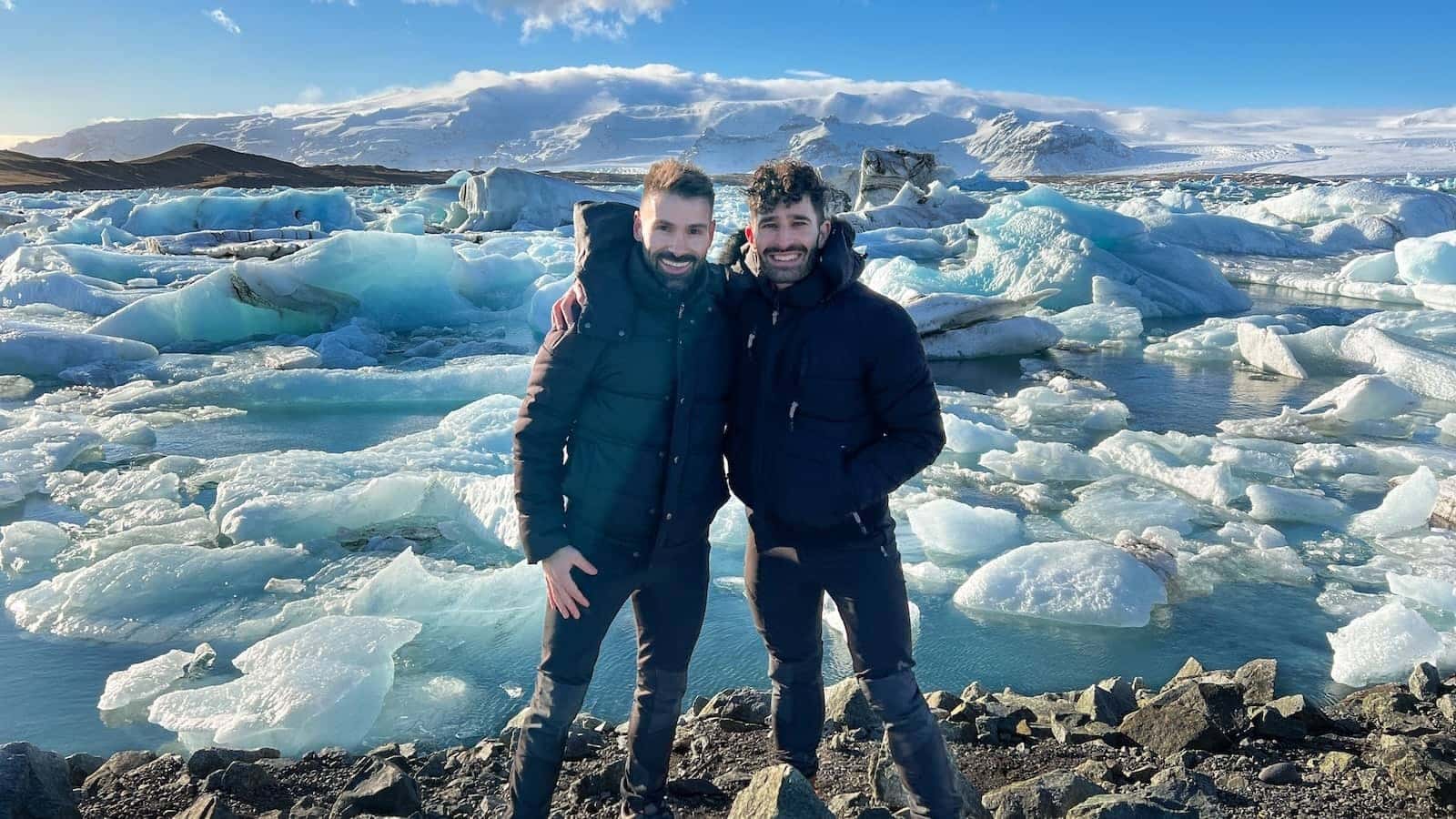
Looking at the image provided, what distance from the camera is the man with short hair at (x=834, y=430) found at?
173 centimetres

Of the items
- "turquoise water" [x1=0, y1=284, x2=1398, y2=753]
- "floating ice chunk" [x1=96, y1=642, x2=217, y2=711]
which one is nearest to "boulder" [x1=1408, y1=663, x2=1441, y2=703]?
"turquoise water" [x1=0, y1=284, x2=1398, y2=753]

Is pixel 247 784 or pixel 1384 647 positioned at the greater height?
pixel 247 784

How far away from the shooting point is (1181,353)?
30.7 ft

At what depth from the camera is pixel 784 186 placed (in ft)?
5.51

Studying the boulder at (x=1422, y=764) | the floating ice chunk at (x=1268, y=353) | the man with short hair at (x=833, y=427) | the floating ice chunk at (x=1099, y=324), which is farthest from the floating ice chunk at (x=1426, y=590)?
the floating ice chunk at (x=1099, y=324)

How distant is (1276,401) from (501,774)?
714cm

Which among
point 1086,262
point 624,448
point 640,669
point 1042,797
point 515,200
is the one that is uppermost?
point 515,200

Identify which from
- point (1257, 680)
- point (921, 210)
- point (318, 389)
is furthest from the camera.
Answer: point (921, 210)

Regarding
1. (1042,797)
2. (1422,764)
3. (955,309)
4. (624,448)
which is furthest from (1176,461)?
(624,448)

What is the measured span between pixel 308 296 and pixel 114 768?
27.4 ft

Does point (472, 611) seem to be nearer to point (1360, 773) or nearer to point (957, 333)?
point (1360, 773)

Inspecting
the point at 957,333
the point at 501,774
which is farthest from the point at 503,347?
the point at 501,774

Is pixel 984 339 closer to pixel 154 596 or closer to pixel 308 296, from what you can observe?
pixel 308 296

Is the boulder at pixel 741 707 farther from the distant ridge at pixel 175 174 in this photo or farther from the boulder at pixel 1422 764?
the distant ridge at pixel 175 174
